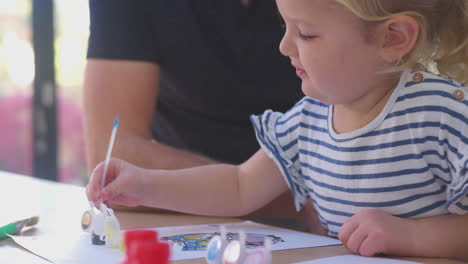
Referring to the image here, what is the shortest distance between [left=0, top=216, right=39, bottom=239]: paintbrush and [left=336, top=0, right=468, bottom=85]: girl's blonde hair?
1.78 feet

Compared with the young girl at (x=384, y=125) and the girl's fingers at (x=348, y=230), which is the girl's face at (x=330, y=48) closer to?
the young girl at (x=384, y=125)

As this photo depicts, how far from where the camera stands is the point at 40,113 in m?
3.60

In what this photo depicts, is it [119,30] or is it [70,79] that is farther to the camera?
[70,79]

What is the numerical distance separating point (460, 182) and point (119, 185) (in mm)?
496

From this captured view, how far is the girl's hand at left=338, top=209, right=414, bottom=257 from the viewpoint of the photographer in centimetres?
85

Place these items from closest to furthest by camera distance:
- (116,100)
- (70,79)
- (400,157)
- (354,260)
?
(354,260) → (400,157) → (116,100) → (70,79)

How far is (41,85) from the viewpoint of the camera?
3572mm

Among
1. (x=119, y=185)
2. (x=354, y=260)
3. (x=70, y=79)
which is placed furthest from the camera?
(x=70, y=79)

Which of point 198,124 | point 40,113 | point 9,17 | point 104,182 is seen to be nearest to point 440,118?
point 104,182

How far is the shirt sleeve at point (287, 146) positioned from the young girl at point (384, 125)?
0.10ft

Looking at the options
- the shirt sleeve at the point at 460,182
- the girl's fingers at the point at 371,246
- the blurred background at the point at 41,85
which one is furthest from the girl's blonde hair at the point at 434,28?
the blurred background at the point at 41,85

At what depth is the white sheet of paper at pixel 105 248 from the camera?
812 mm

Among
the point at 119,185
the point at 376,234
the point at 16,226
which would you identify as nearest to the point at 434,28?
the point at 376,234

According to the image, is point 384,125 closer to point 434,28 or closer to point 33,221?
point 434,28
